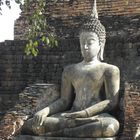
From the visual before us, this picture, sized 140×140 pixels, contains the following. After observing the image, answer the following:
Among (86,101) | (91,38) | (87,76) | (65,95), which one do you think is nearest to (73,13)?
(91,38)

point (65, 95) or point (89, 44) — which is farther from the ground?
point (89, 44)

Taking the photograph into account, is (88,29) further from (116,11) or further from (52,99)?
(116,11)

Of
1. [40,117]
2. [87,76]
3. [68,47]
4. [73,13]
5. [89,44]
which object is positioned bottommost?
[40,117]

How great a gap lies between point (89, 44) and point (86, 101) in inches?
31.2

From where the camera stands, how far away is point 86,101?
283 inches

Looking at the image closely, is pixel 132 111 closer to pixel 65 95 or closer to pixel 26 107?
pixel 65 95

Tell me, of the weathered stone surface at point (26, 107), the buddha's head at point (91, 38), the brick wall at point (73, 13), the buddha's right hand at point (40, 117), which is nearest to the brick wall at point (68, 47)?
the brick wall at point (73, 13)

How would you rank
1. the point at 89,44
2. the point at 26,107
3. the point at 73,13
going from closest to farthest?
the point at 89,44 → the point at 26,107 → the point at 73,13

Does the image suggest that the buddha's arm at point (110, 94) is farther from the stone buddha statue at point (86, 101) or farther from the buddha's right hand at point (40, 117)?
the buddha's right hand at point (40, 117)

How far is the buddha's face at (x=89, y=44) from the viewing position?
734 cm

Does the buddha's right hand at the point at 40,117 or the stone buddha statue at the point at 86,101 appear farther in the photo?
the buddha's right hand at the point at 40,117

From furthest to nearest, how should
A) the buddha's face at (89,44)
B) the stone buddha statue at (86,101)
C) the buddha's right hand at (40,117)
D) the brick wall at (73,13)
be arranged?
1. the brick wall at (73,13)
2. the buddha's face at (89,44)
3. the buddha's right hand at (40,117)
4. the stone buddha statue at (86,101)

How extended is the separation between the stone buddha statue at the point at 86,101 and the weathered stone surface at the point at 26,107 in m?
0.20

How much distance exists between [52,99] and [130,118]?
1.37 metres
